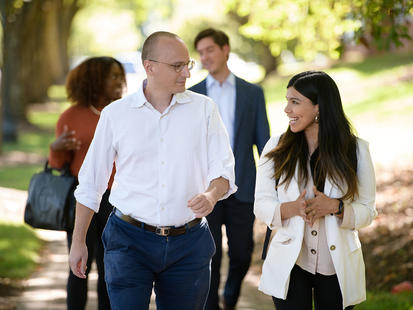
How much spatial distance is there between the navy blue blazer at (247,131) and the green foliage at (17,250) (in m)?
3.35

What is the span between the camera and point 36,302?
286 inches

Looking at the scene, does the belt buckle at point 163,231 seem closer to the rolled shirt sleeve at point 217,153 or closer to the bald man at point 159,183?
the bald man at point 159,183

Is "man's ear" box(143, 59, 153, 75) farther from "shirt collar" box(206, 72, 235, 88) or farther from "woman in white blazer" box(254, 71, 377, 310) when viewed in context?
"shirt collar" box(206, 72, 235, 88)

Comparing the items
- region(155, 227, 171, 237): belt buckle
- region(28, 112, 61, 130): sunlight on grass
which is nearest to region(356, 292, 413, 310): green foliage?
region(155, 227, 171, 237): belt buckle

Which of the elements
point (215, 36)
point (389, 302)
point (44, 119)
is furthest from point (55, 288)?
point (44, 119)

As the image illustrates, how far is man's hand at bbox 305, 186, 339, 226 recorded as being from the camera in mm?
4078

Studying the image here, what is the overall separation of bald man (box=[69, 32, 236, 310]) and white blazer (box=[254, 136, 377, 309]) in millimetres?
312

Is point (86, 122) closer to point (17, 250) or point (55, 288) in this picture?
point (55, 288)

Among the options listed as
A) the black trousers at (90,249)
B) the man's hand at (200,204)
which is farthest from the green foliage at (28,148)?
the man's hand at (200,204)

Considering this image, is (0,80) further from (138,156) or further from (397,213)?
(138,156)

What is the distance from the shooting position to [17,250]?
9.55m

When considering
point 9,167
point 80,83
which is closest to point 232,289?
point 80,83

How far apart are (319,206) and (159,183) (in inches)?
36.9

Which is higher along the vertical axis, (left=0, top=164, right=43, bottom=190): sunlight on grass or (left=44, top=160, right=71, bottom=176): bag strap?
(left=44, top=160, right=71, bottom=176): bag strap
